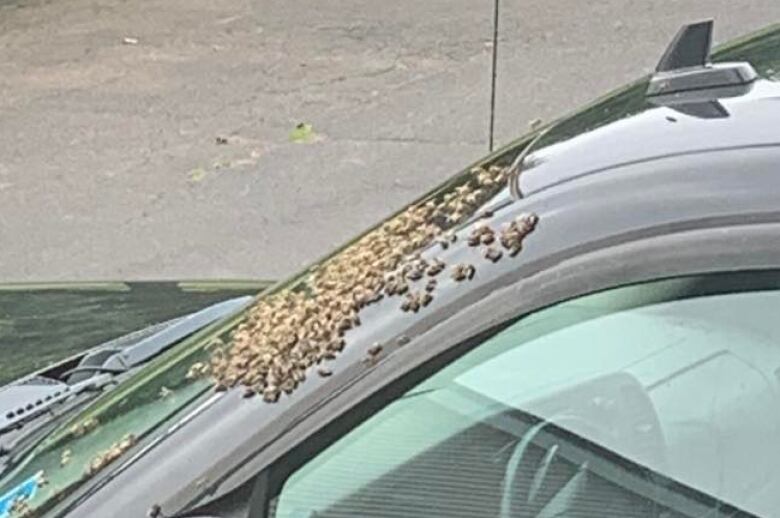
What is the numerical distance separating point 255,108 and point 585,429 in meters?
6.82

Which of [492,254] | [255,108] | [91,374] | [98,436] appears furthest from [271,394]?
[255,108]

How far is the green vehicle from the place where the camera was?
1.54 metres

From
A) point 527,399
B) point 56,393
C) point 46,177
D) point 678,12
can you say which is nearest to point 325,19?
point 678,12

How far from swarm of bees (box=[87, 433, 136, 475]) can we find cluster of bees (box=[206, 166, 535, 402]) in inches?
5.1

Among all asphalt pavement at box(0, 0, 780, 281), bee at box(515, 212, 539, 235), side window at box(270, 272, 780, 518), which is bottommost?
side window at box(270, 272, 780, 518)

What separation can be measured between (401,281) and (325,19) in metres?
8.84

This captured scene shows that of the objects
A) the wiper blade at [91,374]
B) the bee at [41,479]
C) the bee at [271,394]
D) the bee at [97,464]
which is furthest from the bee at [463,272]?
the wiper blade at [91,374]

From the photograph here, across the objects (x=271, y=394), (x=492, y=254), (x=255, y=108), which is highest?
(x=255, y=108)

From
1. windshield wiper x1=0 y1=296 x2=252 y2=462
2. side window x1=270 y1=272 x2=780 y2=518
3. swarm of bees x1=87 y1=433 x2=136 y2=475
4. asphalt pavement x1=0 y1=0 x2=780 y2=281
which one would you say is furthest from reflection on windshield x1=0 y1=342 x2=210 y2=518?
asphalt pavement x1=0 y1=0 x2=780 y2=281

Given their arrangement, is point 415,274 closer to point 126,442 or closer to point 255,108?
point 126,442

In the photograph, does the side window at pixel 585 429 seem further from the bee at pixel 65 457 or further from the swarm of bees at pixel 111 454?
the bee at pixel 65 457

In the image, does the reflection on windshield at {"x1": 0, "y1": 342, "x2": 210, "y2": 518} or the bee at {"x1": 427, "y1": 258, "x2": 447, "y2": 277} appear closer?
the bee at {"x1": 427, "y1": 258, "x2": 447, "y2": 277}

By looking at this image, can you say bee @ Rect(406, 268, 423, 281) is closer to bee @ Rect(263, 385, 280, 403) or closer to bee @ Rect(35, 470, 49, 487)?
bee @ Rect(263, 385, 280, 403)

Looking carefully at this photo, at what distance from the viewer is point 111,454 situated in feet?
6.05
